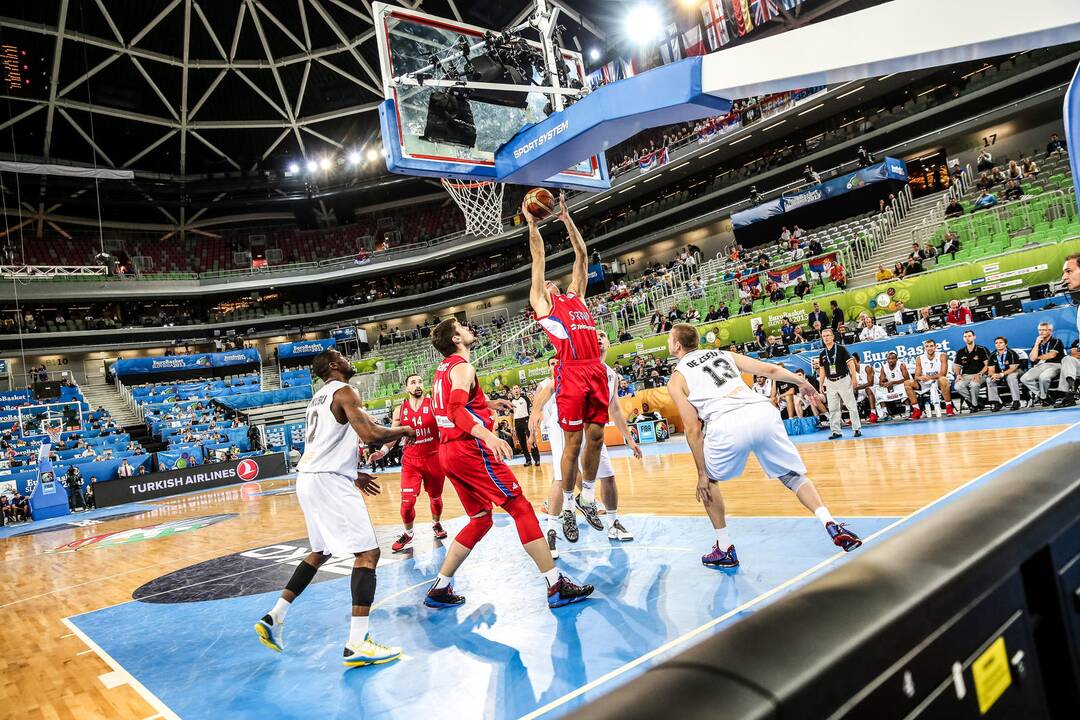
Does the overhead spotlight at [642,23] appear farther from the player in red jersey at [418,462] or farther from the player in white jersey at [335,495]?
the player in white jersey at [335,495]

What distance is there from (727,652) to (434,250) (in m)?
41.2

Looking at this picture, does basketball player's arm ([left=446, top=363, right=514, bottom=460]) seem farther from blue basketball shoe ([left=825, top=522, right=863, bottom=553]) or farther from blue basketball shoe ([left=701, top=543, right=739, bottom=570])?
blue basketball shoe ([left=825, top=522, right=863, bottom=553])

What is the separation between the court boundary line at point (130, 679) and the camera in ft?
11.2

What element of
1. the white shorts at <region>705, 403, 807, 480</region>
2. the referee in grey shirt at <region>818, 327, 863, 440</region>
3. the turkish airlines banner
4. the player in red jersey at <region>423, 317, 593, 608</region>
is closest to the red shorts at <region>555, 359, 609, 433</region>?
the player in red jersey at <region>423, 317, 593, 608</region>

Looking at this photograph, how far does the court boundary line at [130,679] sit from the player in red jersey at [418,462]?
2.78 m

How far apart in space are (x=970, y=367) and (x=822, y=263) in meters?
8.62

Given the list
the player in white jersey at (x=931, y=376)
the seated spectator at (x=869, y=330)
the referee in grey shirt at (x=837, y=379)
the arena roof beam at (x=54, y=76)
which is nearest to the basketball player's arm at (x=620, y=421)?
the referee in grey shirt at (x=837, y=379)

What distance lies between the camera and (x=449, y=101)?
24.5 feet

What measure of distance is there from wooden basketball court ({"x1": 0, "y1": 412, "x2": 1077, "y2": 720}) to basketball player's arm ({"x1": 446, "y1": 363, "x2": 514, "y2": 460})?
140 centimetres

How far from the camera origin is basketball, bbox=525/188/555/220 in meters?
4.93

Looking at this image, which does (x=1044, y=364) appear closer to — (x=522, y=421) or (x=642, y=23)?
(x=522, y=421)

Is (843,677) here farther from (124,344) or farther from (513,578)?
(124,344)

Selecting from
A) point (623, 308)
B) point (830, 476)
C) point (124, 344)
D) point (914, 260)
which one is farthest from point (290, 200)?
point (830, 476)

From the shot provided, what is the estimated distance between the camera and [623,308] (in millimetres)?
22969
